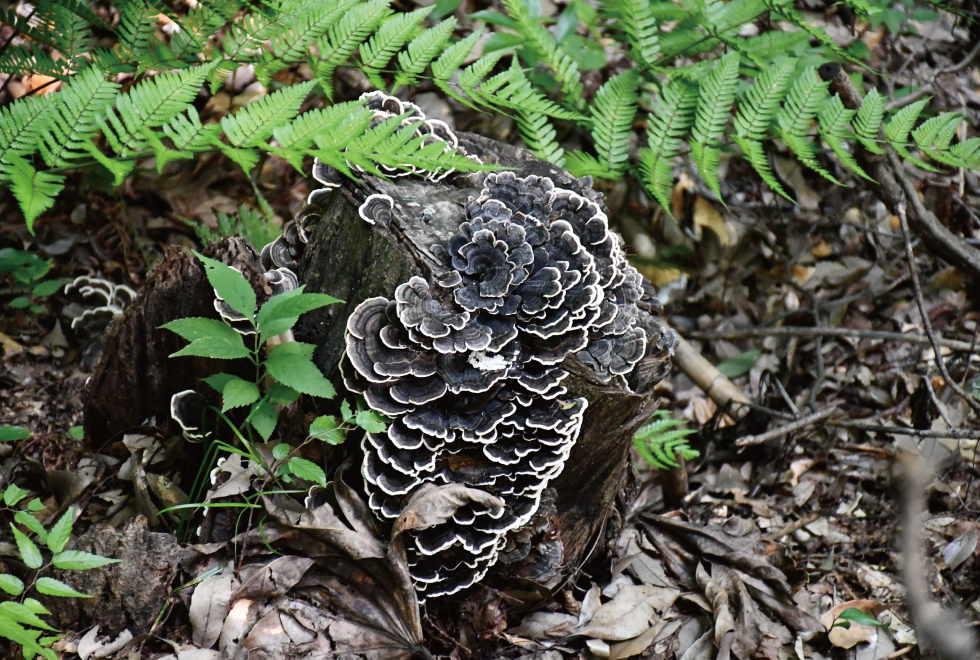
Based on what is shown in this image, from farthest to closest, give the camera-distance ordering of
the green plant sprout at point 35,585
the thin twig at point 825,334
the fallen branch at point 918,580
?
the thin twig at point 825,334 < the green plant sprout at point 35,585 < the fallen branch at point 918,580

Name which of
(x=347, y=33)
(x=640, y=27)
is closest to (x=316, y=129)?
(x=347, y=33)

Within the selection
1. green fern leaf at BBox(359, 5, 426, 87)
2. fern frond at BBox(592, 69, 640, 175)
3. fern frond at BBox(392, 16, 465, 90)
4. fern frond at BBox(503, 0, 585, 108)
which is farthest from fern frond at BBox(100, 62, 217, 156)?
fern frond at BBox(592, 69, 640, 175)

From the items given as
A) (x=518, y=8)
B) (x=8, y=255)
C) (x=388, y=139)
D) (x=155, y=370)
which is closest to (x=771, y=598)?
(x=388, y=139)

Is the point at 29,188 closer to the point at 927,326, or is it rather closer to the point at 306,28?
the point at 306,28

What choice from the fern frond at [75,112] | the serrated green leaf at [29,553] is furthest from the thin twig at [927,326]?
the serrated green leaf at [29,553]

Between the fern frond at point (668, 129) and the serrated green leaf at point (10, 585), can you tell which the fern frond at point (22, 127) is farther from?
the fern frond at point (668, 129)

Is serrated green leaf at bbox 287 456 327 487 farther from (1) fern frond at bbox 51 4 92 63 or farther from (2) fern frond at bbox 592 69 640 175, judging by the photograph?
(2) fern frond at bbox 592 69 640 175
